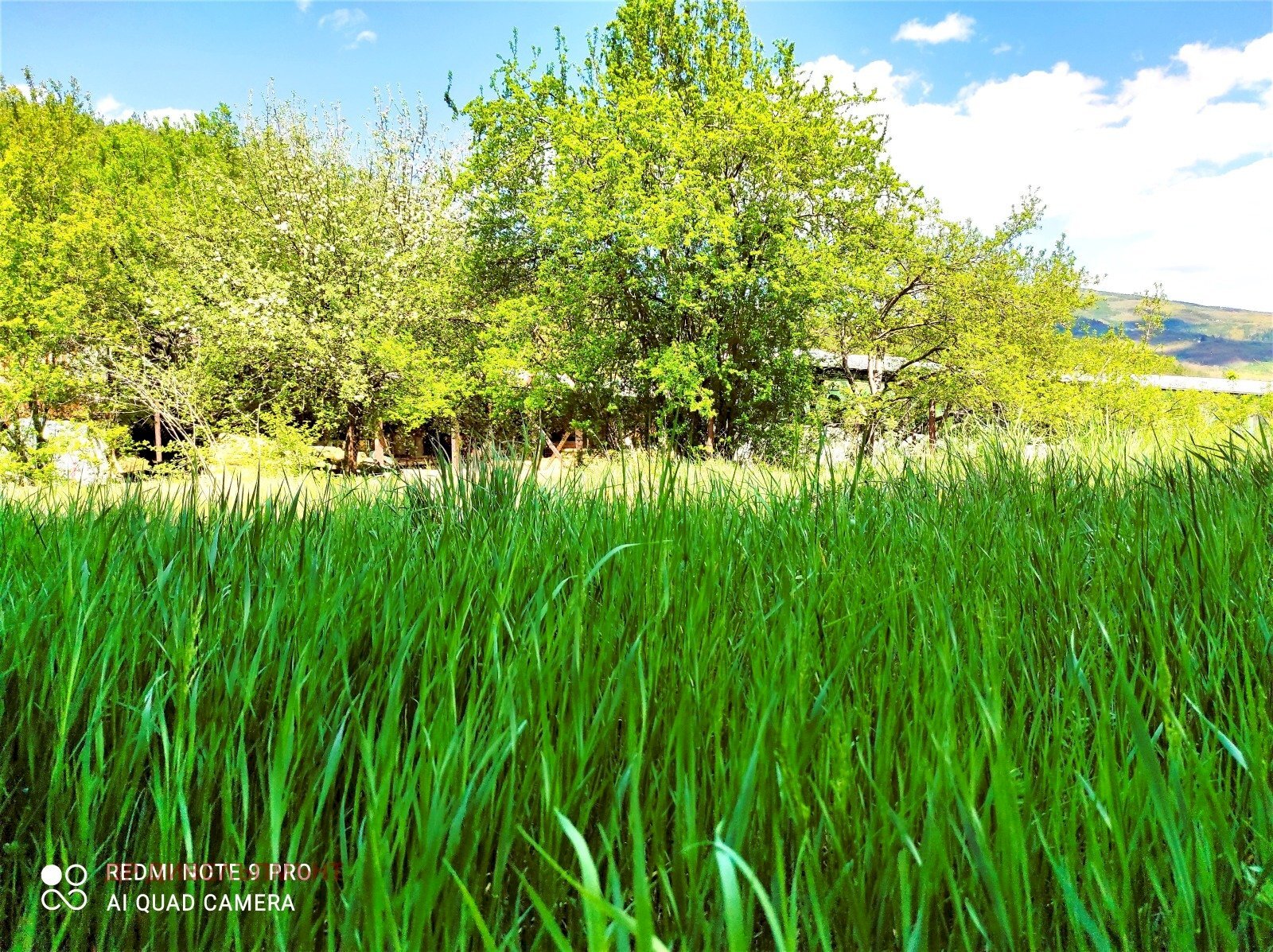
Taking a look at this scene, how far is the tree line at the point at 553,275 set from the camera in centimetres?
1482

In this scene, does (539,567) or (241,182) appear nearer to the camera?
(539,567)

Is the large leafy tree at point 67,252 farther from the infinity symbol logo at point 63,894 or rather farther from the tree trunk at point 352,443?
the infinity symbol logo at point 63,894

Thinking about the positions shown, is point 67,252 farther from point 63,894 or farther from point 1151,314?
point 1151,314

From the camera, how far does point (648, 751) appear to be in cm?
69

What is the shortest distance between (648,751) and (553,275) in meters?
16.2

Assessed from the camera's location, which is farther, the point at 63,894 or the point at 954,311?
the point at 954,311

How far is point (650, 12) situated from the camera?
15844 mm

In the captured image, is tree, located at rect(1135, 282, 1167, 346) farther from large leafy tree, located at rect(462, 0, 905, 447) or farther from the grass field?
the grass field

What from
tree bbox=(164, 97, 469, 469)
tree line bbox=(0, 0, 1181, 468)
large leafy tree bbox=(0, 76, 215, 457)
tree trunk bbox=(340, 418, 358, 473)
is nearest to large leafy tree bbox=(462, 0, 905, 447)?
tree line bbox=(0, 0, 1181, 468)

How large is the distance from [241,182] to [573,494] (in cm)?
2230

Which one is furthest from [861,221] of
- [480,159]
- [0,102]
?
[0,102]

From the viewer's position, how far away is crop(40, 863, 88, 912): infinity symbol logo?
56cm

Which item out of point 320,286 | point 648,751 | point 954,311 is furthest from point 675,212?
point 648,751

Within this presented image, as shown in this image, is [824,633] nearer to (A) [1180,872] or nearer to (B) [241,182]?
(A) [1180,872]
